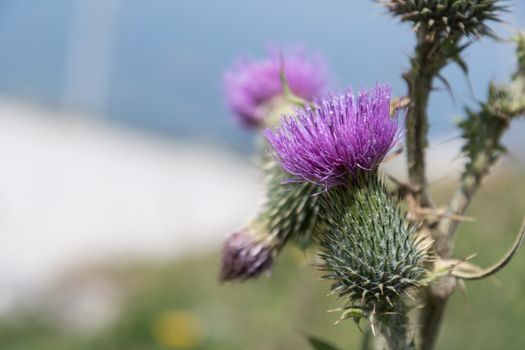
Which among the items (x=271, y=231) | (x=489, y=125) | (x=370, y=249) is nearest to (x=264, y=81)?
(x=271, y=231)

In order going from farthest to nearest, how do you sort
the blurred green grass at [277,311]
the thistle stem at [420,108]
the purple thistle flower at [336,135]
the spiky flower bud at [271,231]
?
the blurred green grass at [277,311] < the spiky flower bud at [271,231] < the thistle stem at [420,108] < the purple thistle flower at [336,135]

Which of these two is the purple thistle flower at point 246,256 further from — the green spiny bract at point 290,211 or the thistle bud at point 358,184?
the thistle bud at point 358,184

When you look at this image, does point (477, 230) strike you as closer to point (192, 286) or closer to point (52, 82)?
point (192, 286)

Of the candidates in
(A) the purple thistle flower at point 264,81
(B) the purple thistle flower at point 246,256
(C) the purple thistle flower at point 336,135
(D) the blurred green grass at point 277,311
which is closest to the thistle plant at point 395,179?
(C) the purple thistle flower at point 336,135

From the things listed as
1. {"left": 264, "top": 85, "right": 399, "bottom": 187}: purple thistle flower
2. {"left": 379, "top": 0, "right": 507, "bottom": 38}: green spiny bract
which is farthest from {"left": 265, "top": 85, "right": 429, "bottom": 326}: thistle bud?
{"left": 379, "top": 0, "right": 507, "bottom": 38}: green spiny bract

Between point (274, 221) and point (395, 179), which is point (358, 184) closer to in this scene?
point (395, 179)

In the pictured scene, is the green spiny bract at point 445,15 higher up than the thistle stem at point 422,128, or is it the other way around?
the green spiny bract at point 445,15

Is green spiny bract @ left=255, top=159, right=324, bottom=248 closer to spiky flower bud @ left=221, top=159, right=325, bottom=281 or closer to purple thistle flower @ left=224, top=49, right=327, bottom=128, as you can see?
spiky flower bud @ left=221, top=159, right=325, bottom=281

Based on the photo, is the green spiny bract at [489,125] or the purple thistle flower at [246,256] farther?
the purple thistle flower at [246,256]

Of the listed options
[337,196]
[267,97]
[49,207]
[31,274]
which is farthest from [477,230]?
[49,207]
